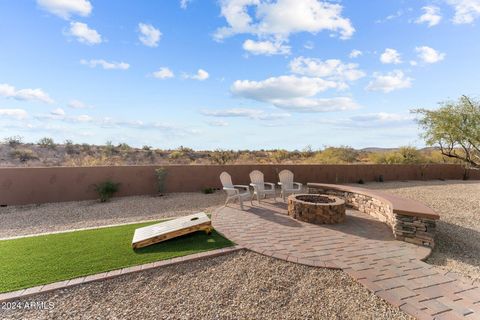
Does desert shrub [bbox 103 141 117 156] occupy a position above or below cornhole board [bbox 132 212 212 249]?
above

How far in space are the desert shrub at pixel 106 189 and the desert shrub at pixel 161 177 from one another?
1345 millimetres

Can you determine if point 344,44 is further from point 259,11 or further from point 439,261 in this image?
point 439,261

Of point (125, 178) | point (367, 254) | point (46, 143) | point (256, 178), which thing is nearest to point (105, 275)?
point (367, 254)

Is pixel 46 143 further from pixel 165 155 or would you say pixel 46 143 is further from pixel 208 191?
pixel 208 191

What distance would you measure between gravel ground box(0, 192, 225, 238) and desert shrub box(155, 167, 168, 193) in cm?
36

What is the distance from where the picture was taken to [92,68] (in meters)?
8.85

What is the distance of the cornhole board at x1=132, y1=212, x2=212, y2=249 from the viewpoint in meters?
4.03

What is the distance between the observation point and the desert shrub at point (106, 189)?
8125mm

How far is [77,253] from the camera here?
3816 millimetres

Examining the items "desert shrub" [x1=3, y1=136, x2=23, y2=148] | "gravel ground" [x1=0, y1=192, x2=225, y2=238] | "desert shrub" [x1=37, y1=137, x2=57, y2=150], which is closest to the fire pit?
"gravel ground" [x1=0, y1=192, x2=225, y2=238]

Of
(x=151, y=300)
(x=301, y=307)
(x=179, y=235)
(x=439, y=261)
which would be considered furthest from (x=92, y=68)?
(x=439, y=261)

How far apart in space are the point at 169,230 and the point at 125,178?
17.2ft

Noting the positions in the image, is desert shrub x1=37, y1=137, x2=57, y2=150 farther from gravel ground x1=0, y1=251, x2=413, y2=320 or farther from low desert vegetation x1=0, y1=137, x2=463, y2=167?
gravel ground x1=0, y1=251, x2=413, y2=320

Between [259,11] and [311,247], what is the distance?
23.8 feet
